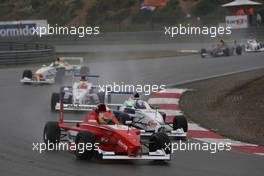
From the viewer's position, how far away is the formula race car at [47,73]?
2394 centimetres

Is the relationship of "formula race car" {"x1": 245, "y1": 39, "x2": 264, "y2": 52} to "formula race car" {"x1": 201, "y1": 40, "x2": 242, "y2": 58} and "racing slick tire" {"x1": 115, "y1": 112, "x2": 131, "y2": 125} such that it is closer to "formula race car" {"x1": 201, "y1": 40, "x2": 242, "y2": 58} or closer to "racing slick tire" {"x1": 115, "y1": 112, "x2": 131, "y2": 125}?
"formula race car" {"x1": 201, "y1": 40, "x2": 242, "y2": 58}

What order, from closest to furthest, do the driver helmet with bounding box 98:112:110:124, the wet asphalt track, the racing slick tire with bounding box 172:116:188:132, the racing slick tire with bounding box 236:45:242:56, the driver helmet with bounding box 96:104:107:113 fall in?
the wet asphalt track < the driver helmet with bounding box 98:112:110:124 < the driver helmet with bounding box 96:104:107:113 < the racing slick tire with bounding box 172:116:188:132 < the racing slick tire with bounding box 236:45:242:56

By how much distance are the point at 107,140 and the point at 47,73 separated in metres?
13.4

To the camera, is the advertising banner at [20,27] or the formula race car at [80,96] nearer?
the formula race car at [80,96]

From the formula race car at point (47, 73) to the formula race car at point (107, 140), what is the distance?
38.8 ft

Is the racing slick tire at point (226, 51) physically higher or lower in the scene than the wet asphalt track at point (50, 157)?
higher

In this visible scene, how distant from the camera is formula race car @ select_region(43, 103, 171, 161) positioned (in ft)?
35.6

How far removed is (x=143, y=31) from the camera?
1940 inches

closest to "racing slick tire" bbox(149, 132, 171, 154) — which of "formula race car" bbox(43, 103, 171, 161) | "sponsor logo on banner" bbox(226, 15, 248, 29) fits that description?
"formula race car" bbox(43, 103, 171, 161)

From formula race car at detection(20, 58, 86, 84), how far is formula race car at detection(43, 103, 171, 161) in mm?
11841

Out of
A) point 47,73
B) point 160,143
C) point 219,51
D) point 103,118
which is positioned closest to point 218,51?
point 219,51

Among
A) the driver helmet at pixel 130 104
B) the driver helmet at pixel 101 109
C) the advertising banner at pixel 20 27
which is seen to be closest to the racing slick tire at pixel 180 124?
the driver helmet at pixel 130 104

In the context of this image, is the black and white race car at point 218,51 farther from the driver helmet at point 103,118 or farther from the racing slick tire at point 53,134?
the driver helmet at point 103,118

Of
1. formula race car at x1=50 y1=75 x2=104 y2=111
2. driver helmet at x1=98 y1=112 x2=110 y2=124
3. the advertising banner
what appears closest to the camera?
driver helmet at x1=98 y1=112 x2=110 y2=124
